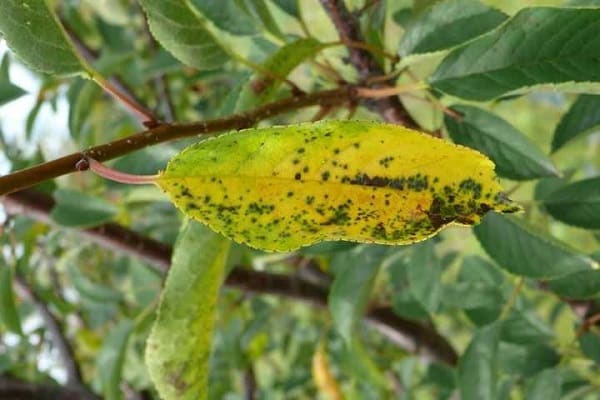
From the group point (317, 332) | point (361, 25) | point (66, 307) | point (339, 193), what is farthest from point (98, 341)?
point (339, 193)

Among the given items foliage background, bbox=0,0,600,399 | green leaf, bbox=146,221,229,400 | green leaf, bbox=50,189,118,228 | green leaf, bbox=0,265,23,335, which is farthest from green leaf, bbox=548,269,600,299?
green leaf, bbox=0,265,23,335

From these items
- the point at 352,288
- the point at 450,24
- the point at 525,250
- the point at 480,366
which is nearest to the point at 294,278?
the point at 352,288

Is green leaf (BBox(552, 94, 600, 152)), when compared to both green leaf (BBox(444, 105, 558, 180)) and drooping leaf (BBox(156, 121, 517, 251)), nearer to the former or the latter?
green leaf (BBox(444, 105, 558, 180))

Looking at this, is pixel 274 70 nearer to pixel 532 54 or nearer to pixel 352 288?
pixel 532 54

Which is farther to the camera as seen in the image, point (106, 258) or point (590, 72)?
point (106, 258)

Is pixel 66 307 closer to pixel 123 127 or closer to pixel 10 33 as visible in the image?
pixel 123 127
